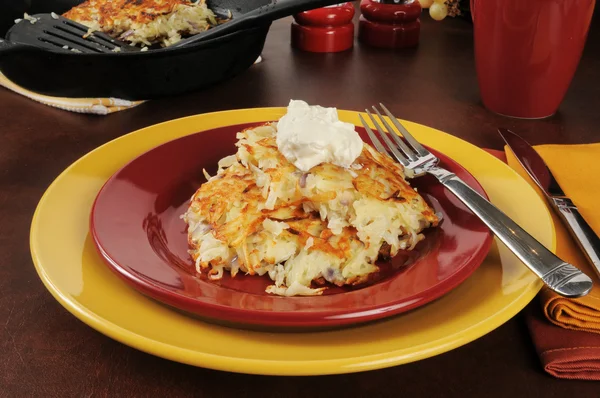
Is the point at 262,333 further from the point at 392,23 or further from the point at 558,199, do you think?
the point at 392,23

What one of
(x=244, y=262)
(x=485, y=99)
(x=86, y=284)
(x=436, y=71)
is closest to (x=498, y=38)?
(x=485, y=99)

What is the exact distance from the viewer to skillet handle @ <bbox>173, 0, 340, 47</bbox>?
1.32m

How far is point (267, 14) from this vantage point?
138cm

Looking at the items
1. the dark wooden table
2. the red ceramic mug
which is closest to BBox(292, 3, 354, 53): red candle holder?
the dark wooden table

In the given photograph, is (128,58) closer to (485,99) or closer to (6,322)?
(6,322)

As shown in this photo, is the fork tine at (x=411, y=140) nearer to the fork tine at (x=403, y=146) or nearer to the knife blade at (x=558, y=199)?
the fork tine at (x=403, y=146)

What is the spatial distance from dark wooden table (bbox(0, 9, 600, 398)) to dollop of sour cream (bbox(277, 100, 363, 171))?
0.29m

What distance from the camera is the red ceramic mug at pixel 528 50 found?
1440 millimetres

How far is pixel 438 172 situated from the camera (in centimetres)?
99

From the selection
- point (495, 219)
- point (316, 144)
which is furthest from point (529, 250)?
point (316, 144)

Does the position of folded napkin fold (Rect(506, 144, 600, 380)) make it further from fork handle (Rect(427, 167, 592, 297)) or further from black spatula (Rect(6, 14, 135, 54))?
black spatula (Rect(6, 14, 135, 54))

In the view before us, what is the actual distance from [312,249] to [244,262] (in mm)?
88

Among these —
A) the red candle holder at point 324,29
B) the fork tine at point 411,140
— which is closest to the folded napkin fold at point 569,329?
the fork tine at point 411,140

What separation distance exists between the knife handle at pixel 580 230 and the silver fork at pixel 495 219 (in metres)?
0.14
